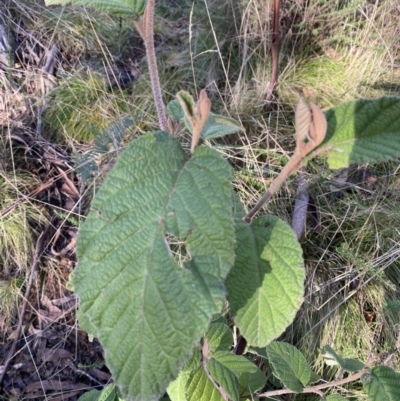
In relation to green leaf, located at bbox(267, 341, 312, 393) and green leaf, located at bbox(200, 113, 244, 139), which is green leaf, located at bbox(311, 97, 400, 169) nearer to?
green leaf, located at bbox(200, 113, 244, 139)

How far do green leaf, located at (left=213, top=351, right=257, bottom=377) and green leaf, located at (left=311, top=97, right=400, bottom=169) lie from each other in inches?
17.3

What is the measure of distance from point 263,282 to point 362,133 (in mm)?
239

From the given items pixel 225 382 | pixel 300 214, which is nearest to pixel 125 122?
pixel 300 214

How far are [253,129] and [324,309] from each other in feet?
2.91

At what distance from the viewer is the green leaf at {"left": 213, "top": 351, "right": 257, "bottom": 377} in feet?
2.62

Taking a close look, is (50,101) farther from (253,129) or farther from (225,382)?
(225,382)

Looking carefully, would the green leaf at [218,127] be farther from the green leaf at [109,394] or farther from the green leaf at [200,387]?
the green leaf at [109,394]

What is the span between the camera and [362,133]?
53 centimetres

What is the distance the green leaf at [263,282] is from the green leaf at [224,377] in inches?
8.3

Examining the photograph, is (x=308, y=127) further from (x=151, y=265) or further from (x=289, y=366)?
(x=289, y=366)

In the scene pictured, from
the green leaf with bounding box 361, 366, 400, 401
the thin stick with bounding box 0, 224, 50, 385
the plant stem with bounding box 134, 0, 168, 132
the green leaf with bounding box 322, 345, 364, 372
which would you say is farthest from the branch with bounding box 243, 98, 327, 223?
the thin stick with bounding box 0, 224, 50, 385

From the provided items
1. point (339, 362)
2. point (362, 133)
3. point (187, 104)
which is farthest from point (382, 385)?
point (187, 104)

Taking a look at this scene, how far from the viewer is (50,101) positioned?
2.23 meters

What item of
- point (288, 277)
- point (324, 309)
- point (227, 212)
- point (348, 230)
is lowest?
point (324, 309)
